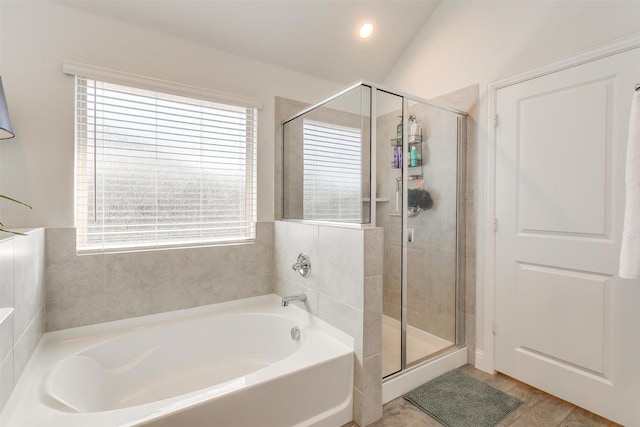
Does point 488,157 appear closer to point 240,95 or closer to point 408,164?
point 408,164

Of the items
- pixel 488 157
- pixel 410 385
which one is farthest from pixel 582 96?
pixel 410 385

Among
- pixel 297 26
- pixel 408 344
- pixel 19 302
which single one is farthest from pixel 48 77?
pixel 408 344

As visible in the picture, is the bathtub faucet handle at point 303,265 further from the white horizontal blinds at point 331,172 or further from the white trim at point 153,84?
the white trim at point 153,84

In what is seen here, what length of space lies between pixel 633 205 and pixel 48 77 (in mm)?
3149

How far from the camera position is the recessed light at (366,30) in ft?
7.86

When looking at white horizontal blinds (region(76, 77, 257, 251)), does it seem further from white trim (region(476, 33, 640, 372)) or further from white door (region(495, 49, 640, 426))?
white door (region(495, 49, 640, 426))

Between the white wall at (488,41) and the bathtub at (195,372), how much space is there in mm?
1315

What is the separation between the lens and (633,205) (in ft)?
4.75

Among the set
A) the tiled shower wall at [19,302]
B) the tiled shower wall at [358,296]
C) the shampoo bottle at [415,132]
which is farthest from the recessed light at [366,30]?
the tiled shower wall at [19,302]

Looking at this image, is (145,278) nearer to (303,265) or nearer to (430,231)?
(303,265)

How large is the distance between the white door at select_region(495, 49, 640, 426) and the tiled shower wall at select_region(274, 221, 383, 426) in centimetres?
103

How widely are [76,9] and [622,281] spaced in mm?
3414

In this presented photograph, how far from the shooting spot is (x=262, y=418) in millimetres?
1349

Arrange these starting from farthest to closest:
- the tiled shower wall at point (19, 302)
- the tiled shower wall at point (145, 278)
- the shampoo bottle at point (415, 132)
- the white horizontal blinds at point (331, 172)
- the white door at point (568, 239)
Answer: the shampoo bottle at point (415, 132) < the white horizontal blinds at point (331, 172) < the tiled shower wall at point (145, 278) < the white door at point (568, 239) < the tiled shower wall at point (19, 302)
